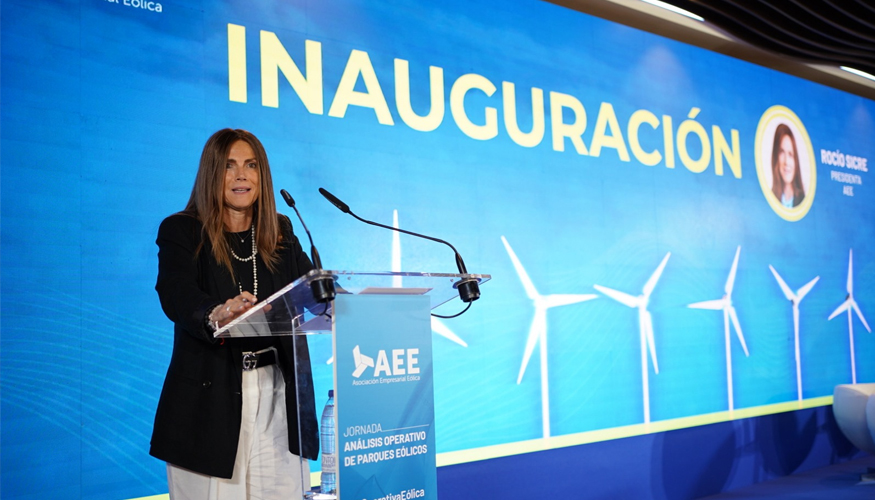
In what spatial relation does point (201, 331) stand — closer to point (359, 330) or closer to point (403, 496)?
point (359, 330)

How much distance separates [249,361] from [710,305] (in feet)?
12.9

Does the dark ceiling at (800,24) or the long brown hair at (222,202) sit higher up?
the dark ceiling at (800,24)

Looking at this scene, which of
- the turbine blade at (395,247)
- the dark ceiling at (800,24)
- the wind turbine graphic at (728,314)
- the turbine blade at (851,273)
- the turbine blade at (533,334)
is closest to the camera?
the turbine blade at (395,247)

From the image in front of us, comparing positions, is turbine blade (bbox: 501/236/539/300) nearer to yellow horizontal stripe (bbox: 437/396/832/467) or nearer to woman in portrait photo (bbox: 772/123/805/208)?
yellow horizontal stripe (bbox: 437/396/832/467)

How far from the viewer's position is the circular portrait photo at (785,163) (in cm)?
569

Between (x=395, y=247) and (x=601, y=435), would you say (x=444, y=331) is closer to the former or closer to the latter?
(x=395, y=247)

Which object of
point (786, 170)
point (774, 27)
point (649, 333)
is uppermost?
point (774, 27)

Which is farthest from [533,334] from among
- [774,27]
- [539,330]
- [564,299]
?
[774,27]

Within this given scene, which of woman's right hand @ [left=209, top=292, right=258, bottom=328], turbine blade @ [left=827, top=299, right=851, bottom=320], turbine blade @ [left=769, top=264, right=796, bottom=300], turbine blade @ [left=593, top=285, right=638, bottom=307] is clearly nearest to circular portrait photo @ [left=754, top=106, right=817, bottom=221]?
turbine blade @ [left=769, top=264, right=796, bottom=300]

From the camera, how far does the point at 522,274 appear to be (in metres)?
4.10

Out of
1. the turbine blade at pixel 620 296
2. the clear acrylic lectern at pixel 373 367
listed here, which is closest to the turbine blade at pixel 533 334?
the turbine blade at pixel 620 296

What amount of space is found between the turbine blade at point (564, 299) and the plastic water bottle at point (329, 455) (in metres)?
2.38

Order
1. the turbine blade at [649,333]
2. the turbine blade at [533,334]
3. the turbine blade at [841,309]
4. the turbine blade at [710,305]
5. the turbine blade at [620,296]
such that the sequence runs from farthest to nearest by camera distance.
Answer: the turbine blade at [841,309]
the turbine blade at [710,305]
the turbine blade at [649,333]
the turbine blade at [620,296]
the turbine blade at [533,334]

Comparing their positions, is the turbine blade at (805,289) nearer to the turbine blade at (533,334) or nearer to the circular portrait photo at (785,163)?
the circular portrait photo at (785,163)
